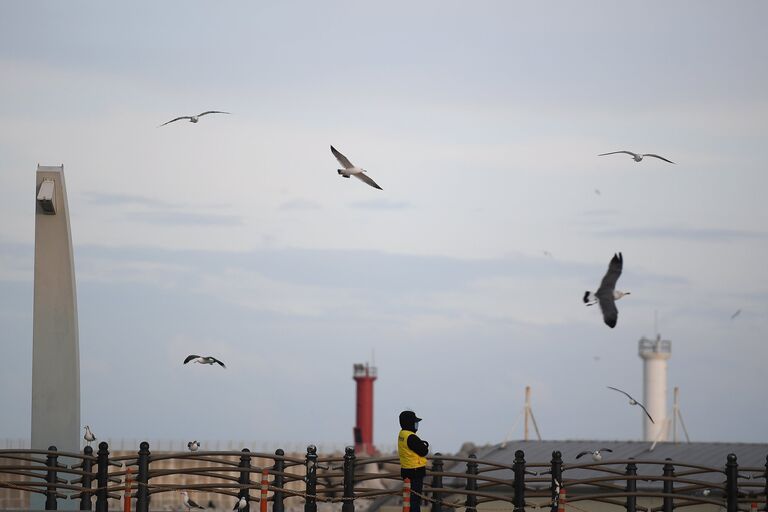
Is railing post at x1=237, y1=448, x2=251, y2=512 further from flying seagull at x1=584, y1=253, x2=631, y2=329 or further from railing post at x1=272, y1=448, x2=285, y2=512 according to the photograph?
flying seagull at x1=584, y1=253, x2=631, y2=329

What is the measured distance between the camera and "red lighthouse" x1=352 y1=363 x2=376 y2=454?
97875 millimetres

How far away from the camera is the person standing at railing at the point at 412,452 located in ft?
60.4

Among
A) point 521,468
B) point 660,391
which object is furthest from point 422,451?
point 660,391

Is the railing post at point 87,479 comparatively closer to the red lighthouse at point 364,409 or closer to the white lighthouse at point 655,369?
the white lighthouse at point 655,369

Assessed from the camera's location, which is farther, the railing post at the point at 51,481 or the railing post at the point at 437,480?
the railing post at the point at 51,481

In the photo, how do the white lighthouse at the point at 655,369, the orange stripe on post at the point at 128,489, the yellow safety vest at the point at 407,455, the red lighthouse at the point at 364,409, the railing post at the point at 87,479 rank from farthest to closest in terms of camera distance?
the red lighthouse at the point at 364,409 < the white lighthouse at the point at 655,369 < the railing post at the point at 87,479 < the orange stripe on post at the point at 128,489 < the yellow safety vest at the point at 407,455

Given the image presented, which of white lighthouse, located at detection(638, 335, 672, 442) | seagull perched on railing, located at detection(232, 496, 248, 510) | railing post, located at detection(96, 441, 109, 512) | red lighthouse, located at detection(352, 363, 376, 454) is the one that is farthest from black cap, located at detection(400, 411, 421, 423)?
red lighthouse, located at detection(352, 363, 376, 454)

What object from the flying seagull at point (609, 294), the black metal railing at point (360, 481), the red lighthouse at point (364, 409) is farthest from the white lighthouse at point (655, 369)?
the black metal railing at point (360, 481)

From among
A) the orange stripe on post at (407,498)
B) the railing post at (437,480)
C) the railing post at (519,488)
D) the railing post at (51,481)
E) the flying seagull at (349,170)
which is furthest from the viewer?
the flying seagull at (349,170)

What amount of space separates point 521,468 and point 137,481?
6.18m

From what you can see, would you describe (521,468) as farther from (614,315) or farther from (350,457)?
(614,315)

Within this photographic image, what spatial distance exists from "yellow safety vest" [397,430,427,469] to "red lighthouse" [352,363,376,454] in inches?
3107

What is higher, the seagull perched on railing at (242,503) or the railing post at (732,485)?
the railing post at (732,485)

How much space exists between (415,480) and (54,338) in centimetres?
903
